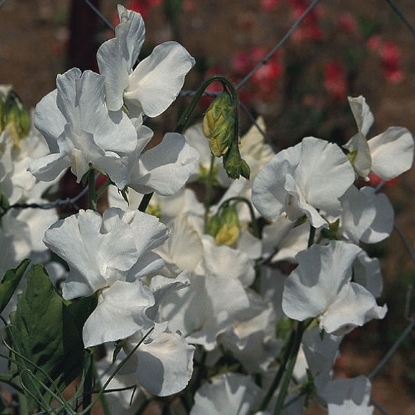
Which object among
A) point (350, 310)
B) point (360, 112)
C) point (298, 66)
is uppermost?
point (360, 112)

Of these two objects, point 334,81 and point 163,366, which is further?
point 334,81

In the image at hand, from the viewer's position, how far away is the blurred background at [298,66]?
2416mm

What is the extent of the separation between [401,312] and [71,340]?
1.79m

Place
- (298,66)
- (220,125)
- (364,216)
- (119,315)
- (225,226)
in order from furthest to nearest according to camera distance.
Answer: (298,66) < (225,226) < (364,216) < (220,125) < (119,315)

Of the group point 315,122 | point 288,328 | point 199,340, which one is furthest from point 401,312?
point 199,340

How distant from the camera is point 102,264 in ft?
2.21

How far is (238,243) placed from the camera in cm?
100

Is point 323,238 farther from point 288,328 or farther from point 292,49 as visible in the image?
point 292,49

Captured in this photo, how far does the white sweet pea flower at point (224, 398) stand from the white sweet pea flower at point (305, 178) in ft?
0.57

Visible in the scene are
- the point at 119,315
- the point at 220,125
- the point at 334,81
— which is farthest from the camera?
the point at 334,81

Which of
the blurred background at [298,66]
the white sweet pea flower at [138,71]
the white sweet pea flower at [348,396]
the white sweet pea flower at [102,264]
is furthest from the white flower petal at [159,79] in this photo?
the blurred background at [298,66]

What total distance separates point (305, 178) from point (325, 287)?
0.09m

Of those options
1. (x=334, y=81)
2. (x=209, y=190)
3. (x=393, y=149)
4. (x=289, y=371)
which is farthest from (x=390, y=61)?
(x=289, y=371)

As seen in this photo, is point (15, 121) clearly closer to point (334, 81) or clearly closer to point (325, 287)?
point (325, 287)
